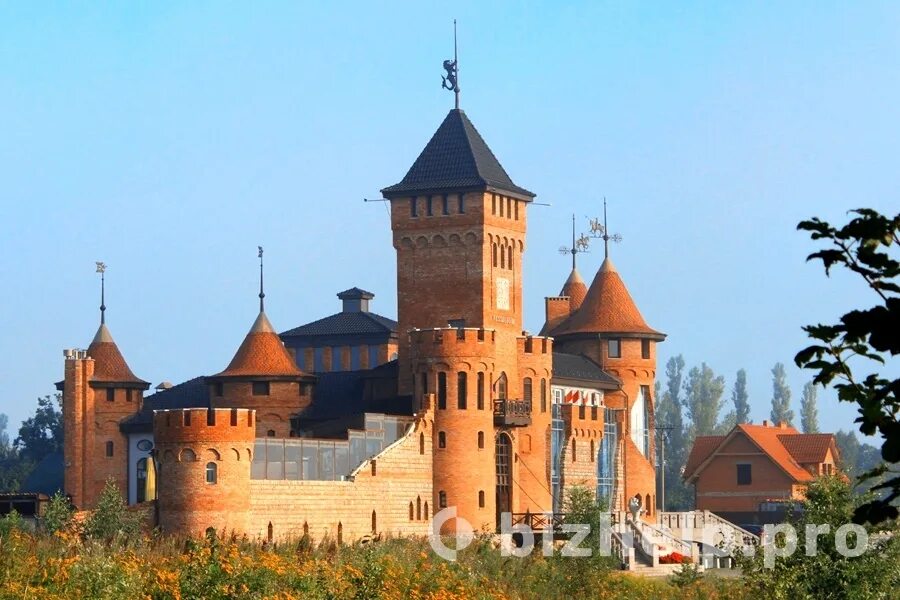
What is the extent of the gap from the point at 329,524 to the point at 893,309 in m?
49.2

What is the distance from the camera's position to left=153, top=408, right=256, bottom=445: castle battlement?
174 ft

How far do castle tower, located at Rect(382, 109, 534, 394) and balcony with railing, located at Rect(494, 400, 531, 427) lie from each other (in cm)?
234

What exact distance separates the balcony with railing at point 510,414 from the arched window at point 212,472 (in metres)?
12.9

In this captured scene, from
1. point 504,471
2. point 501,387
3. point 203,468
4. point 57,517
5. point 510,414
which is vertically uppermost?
point 501,387

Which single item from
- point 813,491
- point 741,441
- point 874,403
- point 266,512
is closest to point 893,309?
point 874,403

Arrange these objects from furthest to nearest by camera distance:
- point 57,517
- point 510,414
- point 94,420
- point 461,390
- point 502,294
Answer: point 94,420
point 502,294
point 510,414
point 461,390
point 57,517

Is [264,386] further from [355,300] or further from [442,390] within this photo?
[355,300]

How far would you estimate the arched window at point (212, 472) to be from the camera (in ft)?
172

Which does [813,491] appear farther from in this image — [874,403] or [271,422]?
[271,422]

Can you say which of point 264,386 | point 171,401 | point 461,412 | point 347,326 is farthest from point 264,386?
point 347,326

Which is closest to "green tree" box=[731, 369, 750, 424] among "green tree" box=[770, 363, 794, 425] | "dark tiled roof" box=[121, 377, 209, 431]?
"green tree" box=[770, 363, 794, 425]

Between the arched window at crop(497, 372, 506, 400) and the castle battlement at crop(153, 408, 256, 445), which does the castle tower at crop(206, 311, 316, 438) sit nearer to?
the arched window at crop(497, 372, 506, 400)

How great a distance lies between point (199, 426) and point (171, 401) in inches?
668

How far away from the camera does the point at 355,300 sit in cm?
7950
